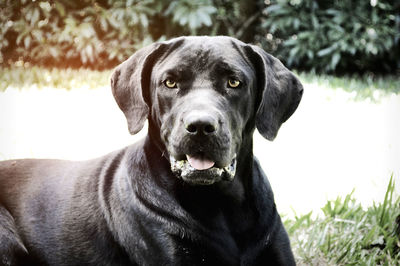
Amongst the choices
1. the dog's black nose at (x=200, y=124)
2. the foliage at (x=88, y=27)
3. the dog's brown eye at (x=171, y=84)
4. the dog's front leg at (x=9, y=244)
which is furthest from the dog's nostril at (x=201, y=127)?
the foliage at (x=88, y=27)

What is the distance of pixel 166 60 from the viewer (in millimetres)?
2699

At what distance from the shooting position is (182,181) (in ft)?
8.68

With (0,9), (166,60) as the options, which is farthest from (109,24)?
(166,60)

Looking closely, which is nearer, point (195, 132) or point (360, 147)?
point (195, 132)

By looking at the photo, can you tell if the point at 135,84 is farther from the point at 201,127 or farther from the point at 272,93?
the point at 272,93

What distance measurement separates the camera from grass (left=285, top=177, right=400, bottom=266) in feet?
10.6

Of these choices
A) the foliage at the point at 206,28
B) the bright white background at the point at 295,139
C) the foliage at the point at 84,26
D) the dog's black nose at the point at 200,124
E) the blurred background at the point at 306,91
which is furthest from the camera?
the foliage at the point at 206,28

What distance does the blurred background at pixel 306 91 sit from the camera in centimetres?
384

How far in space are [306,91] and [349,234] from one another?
3297mm

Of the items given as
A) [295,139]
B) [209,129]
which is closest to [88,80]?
[295,139]

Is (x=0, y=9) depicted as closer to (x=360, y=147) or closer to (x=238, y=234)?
(x=238, y=234)

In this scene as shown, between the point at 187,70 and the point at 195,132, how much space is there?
0.37 meters

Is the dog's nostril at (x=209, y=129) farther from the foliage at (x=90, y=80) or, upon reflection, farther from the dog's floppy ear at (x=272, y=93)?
the foliage at (x=90, y=80)

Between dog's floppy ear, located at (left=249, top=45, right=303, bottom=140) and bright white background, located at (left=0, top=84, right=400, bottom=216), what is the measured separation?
3.96 ft
